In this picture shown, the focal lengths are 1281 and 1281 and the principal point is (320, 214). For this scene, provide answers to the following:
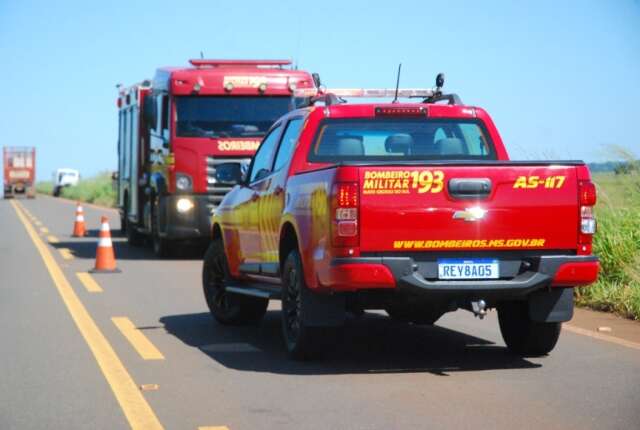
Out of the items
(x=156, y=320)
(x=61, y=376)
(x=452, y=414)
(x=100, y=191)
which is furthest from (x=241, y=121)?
(x=100, y=191)

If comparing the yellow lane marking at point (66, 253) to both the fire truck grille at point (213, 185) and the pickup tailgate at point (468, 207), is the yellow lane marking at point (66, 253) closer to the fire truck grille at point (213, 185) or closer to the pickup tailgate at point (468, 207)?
the fire truck grille at point (213, 185)

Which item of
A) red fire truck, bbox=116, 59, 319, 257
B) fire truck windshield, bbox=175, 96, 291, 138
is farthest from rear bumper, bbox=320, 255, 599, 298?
fire truck windshield, bbox=175, 96, 291, 138

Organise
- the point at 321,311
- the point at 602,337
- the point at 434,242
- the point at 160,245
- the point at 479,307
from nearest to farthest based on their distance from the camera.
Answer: the point at 434,242 → the point at 479,307 → the point at 321,311 → the point at 602,337 → the point at 160,245

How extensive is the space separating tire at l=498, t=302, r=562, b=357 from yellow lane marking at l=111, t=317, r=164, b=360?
2617 millimetres

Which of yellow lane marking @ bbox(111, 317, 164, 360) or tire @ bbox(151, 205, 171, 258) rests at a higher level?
yellow lane marking @ bbox(111, 317, 164, 360)

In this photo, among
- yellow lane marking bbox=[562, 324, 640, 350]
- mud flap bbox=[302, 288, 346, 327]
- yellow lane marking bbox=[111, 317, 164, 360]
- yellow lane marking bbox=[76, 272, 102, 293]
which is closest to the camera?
mud flap bbox=[302, 288, 346, 327]

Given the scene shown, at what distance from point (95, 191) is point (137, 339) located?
2455 inches

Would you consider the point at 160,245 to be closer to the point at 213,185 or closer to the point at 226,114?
Result: the point at 213,185

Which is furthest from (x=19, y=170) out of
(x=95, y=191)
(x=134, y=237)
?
(x=134, y=237)

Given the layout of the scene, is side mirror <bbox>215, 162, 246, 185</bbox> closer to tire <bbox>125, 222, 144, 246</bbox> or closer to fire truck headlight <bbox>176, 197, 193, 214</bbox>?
fire truck headlight <bbox>176, 197, 193, 214</bbox>

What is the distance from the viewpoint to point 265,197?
34.1 ft

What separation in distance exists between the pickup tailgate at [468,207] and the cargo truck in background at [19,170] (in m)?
74.7

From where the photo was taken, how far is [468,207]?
8.38m

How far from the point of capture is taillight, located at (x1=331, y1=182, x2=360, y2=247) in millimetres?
8242
